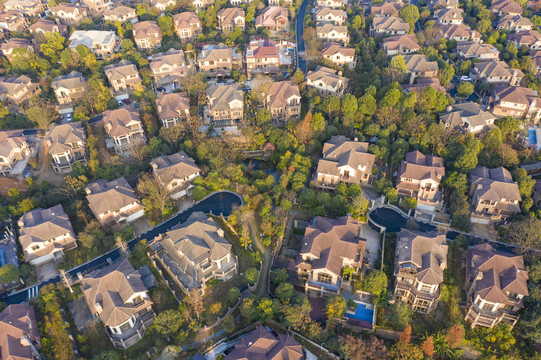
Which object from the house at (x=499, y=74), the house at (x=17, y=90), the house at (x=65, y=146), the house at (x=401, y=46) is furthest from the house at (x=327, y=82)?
the house at (x=17, y=90)

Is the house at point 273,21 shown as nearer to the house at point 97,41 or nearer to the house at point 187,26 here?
the house at point 187,26

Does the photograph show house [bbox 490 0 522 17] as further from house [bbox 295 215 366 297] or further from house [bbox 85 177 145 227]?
house [bbox 85 177 145 227]

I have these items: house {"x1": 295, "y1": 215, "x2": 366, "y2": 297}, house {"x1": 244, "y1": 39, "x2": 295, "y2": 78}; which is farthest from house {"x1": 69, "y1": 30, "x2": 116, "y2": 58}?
house {"x1": 295, "y1": 215, "x2": 366, "y2": 297}

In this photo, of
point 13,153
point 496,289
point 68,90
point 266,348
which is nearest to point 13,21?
point 68,90

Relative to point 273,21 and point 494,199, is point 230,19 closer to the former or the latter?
point 273,21

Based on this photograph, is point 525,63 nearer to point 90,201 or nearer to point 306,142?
point 306,142
